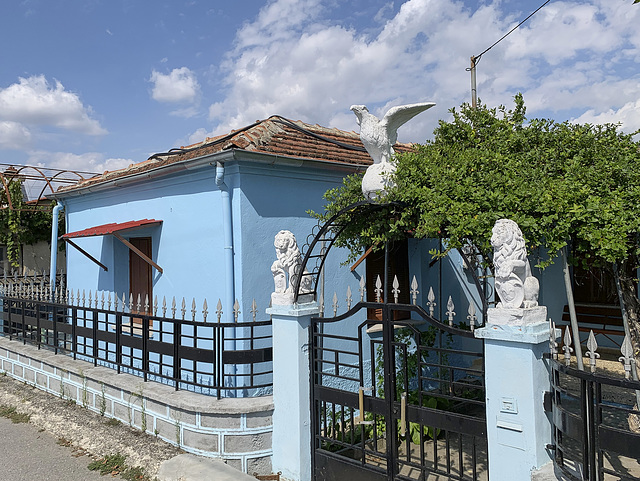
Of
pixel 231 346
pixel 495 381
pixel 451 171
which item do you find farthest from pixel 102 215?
pixel 495 381

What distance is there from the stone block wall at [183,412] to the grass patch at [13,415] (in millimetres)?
546

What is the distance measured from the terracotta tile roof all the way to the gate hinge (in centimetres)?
423

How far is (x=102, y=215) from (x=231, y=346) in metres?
4.39

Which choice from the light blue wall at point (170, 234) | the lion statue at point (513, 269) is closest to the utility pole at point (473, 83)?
the light blue wall at point (170, 234)

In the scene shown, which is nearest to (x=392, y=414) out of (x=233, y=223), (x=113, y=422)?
(x=233, y=223)

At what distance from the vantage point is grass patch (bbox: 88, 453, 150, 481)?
4.82 metres

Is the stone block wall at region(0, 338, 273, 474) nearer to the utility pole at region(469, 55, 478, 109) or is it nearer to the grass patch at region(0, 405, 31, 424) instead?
the grass patch at region(0, 405, 31, 424)

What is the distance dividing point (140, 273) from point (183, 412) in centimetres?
389

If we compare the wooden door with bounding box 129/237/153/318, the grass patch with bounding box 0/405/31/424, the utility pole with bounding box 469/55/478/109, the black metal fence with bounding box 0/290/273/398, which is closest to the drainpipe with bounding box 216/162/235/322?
the black metal fence with bounding box 0/290/273/398

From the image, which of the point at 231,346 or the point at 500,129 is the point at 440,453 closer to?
the point at 231,346

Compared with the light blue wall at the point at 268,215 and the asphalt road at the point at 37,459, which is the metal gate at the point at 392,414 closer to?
the light blue wall at the point at 268,215

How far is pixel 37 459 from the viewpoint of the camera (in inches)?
210

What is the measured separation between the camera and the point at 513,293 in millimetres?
3201

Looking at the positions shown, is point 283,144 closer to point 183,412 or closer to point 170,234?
point 170,234
